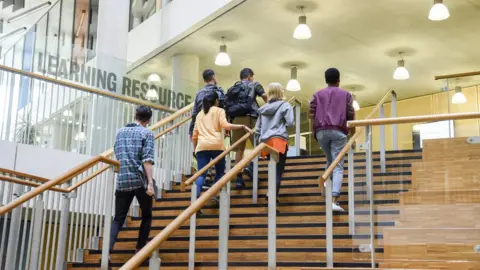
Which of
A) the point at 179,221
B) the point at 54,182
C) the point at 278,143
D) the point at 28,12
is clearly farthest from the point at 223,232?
the point at 28,12

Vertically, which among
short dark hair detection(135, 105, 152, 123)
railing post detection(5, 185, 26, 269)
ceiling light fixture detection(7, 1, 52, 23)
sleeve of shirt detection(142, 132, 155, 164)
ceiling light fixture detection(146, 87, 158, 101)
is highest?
ceiling light fixture detection(7, 1, 52, 23)

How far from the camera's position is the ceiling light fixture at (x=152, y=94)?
11.1m

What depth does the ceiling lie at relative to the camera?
11477mm

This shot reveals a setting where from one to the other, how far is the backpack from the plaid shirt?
2073 millimetres

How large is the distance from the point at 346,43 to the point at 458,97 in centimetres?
379

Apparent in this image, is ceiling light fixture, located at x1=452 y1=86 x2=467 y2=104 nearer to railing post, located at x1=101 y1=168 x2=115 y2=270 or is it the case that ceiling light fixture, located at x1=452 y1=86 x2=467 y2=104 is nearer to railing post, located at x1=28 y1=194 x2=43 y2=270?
railing post, located at x1=101 y1=168 x2=115 y2=270

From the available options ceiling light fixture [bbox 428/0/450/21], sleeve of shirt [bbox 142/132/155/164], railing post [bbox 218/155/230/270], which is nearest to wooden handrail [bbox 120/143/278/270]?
railing post [bbox 218/155/230/270]

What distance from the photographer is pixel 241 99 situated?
8.27m

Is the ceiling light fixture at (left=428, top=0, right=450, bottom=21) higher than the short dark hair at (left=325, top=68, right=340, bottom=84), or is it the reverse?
the ceiling light fixture at (left=428, top=0, right=450, bottom=21)

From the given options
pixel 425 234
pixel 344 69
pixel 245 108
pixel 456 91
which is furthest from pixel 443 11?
pixel 425 234

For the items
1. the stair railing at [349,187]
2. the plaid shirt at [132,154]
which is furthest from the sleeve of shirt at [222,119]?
the stair railing at [349,187]

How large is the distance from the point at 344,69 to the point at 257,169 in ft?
24.8

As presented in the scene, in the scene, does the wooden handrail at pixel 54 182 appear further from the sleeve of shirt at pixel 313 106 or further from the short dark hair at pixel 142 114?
the sleeve of shirt at pixel 313 106

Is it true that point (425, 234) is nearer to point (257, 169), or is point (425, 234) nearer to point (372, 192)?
point (372, 192)
